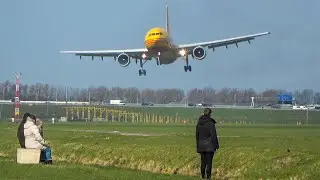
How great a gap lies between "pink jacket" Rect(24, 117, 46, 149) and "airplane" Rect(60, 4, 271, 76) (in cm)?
5174

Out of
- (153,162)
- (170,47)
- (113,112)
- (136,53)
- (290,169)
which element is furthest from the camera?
(113,112)

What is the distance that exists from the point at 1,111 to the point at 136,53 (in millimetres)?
81544

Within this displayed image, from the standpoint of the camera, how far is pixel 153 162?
30297 millimetres

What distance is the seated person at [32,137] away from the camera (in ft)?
86.4

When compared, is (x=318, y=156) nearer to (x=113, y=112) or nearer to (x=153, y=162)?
(x=153, y=162)

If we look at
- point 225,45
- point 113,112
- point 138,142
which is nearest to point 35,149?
point 138,142

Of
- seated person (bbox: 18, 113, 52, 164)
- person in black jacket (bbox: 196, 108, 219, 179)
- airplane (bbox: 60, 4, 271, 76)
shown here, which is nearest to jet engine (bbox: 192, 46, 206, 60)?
airplane (bbox: 60, 4, 271, 76)

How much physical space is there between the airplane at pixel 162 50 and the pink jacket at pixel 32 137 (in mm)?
51740

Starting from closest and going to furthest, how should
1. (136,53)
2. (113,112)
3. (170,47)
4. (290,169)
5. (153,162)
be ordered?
(290,169), (153,162), (170,47), (136,53), (113,112)

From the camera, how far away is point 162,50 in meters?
79.9

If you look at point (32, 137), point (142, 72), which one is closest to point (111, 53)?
point (142, 72)

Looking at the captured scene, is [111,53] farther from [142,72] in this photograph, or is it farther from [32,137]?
[32,137]

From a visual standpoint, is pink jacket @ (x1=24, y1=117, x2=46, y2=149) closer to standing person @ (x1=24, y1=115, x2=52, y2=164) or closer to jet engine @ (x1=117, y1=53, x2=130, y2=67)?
standing person @ (x1=24, y1=115, x2=52, y2=164)

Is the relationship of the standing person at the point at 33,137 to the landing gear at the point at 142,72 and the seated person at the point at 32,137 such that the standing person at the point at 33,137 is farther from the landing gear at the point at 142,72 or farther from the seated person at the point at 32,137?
the landing gear at the point at 142,72
